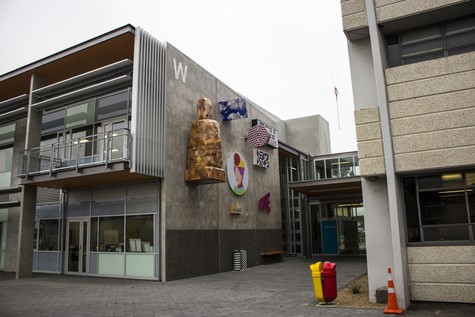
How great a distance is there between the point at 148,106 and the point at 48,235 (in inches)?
342

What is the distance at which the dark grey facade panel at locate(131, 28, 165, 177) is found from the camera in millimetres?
14219

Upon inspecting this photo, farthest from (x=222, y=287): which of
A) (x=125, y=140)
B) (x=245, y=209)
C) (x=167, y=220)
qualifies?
(x=245, y=209)

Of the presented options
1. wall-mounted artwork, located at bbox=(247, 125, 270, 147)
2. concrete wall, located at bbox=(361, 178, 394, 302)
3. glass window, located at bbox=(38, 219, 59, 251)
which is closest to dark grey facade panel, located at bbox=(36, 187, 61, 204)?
glass window, located at bbox=(38, 219, 59, 251)

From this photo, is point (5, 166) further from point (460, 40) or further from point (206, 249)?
point (460, 40)

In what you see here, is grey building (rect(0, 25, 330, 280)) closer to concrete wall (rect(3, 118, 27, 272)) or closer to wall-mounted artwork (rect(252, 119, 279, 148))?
concrete wall (rect(3, 118, 27, 272))

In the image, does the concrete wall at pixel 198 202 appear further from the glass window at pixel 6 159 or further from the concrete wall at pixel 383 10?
the glass window at pixel 6 159

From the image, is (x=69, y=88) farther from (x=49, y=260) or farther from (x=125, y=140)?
(x=49, y=260)

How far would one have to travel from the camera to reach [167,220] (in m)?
15.1

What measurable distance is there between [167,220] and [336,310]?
308 inches

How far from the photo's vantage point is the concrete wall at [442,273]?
29.7 feet

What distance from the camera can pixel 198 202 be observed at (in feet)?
55.7

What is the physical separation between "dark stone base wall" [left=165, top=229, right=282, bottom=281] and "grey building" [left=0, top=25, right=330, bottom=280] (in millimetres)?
46

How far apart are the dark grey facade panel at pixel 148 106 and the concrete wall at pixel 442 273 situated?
9.01 meters

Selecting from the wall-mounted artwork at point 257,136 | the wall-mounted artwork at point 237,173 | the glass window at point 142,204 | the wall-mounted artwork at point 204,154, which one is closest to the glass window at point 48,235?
the glass window at point 142,204
